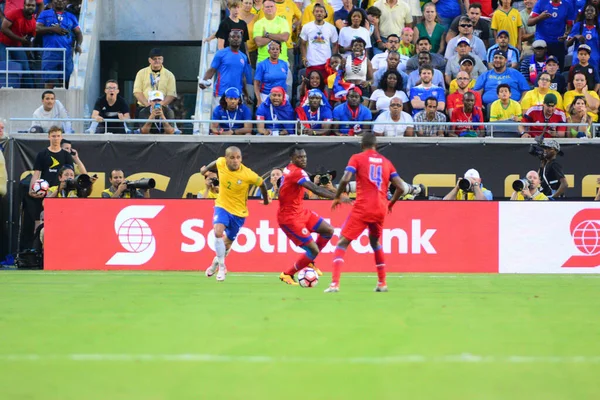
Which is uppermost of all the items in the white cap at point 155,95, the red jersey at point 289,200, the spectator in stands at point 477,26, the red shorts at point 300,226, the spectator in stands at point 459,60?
the spectator in stands at point 477,26

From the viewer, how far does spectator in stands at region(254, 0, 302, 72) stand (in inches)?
852

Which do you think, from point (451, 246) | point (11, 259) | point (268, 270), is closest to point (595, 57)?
point (451, 246)

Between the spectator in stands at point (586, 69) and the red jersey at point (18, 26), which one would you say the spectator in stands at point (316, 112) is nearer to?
the spectator in stands at point (586, 69)

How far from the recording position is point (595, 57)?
22.1m

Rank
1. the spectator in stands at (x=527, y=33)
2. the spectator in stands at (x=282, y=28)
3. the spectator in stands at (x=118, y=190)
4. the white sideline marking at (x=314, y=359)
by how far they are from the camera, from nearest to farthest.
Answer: the white sideline marking at (x=314, y=359) < the spectator in stands at (x=118, y=190) < the spectator in stands at (x=282, y=28) < the spectator in stands at (x=527, y=33)

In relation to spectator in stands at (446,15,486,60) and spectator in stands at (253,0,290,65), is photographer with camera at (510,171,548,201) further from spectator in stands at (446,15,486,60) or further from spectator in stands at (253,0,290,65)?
spectator in stands at (253,0,290,65)

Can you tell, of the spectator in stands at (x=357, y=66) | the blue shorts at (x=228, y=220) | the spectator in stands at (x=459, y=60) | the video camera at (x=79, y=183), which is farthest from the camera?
the spectator in stands at (x=459, y=60)

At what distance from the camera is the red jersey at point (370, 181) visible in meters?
12.6

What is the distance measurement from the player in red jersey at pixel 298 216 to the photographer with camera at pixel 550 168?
20.2 ft

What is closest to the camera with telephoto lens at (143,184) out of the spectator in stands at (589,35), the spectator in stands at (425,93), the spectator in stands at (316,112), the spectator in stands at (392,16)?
the spectator in stands at (316,112)

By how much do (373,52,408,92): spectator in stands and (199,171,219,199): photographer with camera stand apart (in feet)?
14.2

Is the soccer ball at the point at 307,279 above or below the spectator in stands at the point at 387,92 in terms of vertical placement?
below

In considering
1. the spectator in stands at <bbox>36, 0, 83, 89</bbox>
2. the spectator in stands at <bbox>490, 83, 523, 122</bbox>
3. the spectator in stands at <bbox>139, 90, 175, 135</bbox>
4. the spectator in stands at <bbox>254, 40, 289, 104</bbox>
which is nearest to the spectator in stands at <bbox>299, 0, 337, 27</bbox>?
the spectator in stands at <bbox>254, 40, 289, 104</bbox>

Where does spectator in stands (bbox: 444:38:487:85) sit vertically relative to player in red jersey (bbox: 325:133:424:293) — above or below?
above
